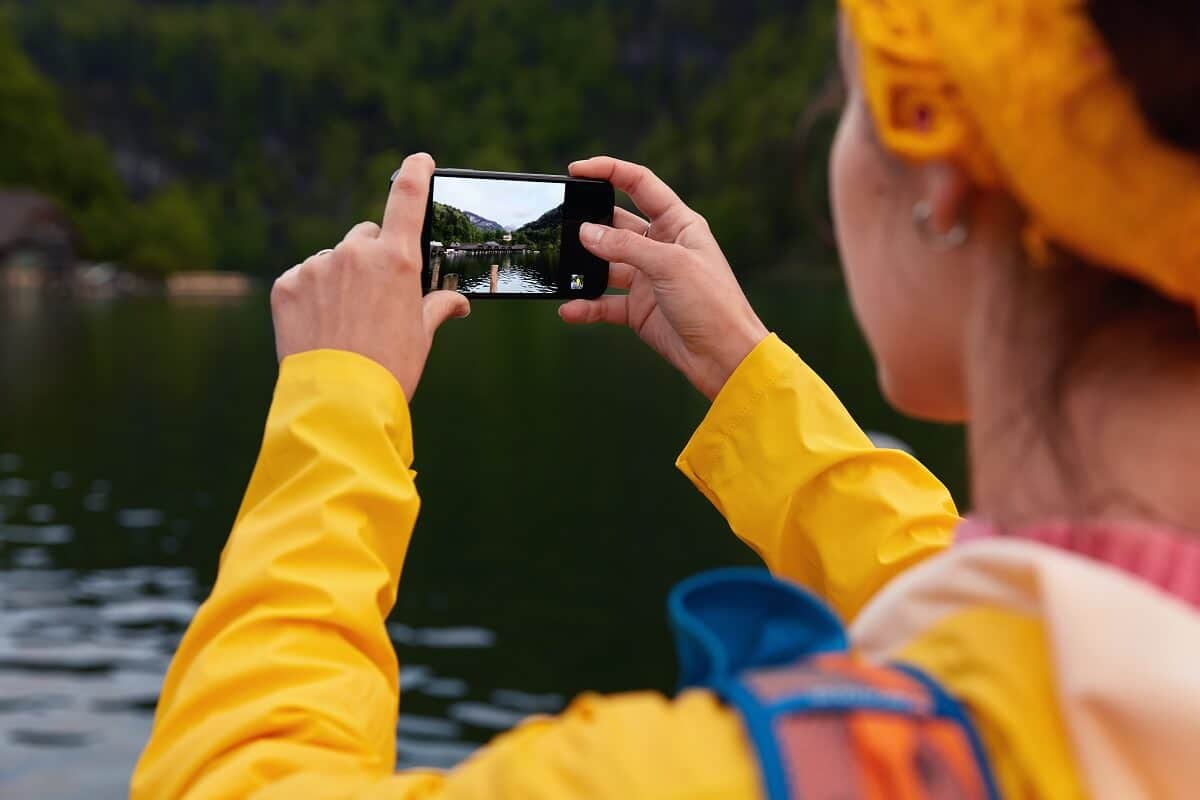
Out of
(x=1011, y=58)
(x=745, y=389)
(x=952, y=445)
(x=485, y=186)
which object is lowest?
(x=952, y=445)

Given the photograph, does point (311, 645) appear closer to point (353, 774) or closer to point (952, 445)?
point (353, 774)

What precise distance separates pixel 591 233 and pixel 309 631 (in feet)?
2.66

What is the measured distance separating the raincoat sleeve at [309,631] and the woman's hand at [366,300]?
0.16 feet

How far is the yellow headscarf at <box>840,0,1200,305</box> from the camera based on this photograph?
31.4 inches

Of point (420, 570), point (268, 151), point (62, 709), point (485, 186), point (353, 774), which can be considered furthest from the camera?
point (268, 151)

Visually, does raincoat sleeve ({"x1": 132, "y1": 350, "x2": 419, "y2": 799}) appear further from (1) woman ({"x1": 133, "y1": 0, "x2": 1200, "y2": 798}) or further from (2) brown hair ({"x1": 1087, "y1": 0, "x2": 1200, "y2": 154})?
(2) brown hair ({"x1": 1087, "y1": 0, "x2": 1200, "y2": 154})

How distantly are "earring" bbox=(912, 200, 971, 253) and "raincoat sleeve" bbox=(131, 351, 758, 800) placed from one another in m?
0.36

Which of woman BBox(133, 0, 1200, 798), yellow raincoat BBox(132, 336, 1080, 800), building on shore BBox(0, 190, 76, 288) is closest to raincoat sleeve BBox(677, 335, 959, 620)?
yellow raincoat BBox(132, 336, 1080, 800)

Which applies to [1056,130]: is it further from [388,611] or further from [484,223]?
[484,223]

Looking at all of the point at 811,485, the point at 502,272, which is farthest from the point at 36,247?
the point at 811,485

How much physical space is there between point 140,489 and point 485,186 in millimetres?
15543

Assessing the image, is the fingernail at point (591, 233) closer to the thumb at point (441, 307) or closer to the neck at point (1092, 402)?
the thumb at point (441, 307)

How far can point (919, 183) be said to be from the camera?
96 centimetres

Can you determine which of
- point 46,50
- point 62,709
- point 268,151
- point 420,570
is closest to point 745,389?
point 62,709
